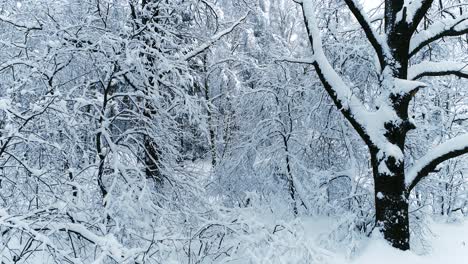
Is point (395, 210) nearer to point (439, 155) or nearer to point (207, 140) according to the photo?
point (439, 155)

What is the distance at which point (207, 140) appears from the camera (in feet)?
25.7

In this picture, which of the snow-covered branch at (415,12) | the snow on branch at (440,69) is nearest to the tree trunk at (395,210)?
the snow on branch at (440,69)

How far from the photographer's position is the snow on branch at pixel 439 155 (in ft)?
19.3

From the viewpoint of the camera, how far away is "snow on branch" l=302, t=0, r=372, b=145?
6285mm

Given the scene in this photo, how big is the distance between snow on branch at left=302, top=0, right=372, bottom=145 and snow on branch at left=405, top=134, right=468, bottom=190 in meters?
0.80

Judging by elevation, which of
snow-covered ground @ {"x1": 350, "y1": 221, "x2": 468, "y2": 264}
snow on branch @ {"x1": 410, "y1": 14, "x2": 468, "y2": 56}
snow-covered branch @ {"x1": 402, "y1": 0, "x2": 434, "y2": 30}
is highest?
snow-covered branch @ {"x1": 402, "y1": 0, "x2": 434, "y2": 30}

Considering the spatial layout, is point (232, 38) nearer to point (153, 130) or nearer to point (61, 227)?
point (153, 130)

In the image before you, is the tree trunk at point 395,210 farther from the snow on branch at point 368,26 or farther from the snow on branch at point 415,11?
the snow on branch at point 415,11

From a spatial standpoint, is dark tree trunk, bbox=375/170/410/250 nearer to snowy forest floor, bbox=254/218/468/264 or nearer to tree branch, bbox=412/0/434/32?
snowy forest floor, bbox=254/218/468/264

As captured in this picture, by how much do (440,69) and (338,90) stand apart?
4.94 ft

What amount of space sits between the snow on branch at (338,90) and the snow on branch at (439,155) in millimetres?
798

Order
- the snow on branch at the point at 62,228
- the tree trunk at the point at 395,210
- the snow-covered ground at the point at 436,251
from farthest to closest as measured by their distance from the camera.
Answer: the tree trunk at the point at 395,210 < the snow-covered ground at the point at 436,251 < the snow on branch at the point at 62,228

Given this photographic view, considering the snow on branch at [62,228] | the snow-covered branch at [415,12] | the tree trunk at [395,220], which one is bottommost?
→ the tree trunk at [395,220]

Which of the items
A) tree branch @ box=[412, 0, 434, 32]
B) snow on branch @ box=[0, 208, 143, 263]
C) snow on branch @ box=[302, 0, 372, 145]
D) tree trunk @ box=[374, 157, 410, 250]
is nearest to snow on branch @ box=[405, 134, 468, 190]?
tree trunk @ box=[374, 157, 410, 250]
